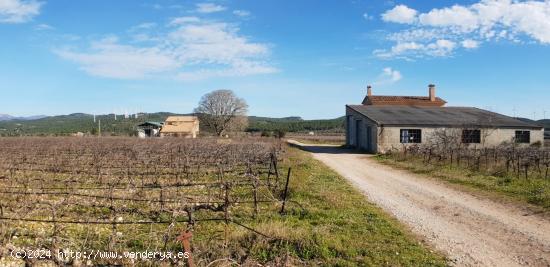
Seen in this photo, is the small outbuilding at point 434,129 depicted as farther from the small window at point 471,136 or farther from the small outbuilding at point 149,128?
the small outbuilding at point 149,128

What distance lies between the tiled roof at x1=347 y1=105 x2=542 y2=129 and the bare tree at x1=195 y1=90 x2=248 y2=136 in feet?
147

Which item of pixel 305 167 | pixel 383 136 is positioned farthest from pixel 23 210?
pixel 383 136

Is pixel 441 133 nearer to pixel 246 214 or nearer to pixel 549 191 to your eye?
pixel 549 191

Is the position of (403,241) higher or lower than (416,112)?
lower

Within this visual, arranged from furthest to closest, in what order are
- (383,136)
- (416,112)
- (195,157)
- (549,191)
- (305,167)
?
(416,112)
(383,136)
(195,157)
(305,167)
(549,191)

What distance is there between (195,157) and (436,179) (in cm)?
1376

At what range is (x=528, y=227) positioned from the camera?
955 centimetres

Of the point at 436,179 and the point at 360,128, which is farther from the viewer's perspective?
the point at 360,128

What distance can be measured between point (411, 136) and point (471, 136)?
197 inches

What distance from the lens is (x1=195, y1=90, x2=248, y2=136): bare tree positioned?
8306 cm

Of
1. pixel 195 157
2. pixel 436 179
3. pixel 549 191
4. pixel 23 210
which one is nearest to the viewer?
pixel 23 210

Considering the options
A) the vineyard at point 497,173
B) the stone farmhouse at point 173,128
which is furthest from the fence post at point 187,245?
the stone farmhouse at point 173,128

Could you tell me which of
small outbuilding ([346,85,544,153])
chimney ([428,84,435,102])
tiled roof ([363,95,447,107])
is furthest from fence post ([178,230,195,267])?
chimney ([428,84,435,102])

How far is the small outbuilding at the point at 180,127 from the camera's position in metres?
73.0
